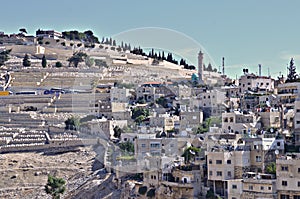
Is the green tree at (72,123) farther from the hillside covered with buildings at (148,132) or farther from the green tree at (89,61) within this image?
the green tree at (89,61)

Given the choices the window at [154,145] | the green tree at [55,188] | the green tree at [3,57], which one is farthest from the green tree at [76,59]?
the window at [154,145]

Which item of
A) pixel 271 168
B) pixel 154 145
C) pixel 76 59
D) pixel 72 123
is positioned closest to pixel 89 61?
pixel 76 59

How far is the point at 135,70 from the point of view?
167 feet

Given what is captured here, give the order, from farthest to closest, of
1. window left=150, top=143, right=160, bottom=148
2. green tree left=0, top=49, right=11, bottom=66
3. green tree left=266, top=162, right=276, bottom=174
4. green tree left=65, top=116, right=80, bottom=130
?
green tree left=0, top=49, right=11, bottom=66 < green tree left=65, top=116, right=80, bottom=130 < window left=150, top=143, right=160, bottom=148 < green tree left=266, top=162, right=276, bottom=174

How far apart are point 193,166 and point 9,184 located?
11.6 metres

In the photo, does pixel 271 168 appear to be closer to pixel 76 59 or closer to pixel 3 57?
pixel 76 59

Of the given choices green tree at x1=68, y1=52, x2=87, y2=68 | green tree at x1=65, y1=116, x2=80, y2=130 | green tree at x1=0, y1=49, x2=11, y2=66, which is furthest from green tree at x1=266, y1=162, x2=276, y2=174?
green tree at x1=0, y1=49, x2=11, y2=66

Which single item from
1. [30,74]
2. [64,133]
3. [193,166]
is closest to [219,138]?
[193,166]

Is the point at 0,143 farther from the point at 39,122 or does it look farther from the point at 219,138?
the point at 219,138

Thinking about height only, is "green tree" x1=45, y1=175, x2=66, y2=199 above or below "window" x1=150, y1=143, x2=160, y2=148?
below

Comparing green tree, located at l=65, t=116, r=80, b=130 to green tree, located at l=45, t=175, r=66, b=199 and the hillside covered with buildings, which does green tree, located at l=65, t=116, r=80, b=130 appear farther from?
green tree, located at l=45, t=175, r=66, b=199

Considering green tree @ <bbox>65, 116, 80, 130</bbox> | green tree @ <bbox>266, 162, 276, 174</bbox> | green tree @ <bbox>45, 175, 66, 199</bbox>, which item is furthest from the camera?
green tree @ <bbox>65, 116, 80, 130</bbox>

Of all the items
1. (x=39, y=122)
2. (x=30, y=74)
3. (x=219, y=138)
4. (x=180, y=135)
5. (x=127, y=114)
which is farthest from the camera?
(x=30, y=74)

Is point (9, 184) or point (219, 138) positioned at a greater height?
point (219, 138)
